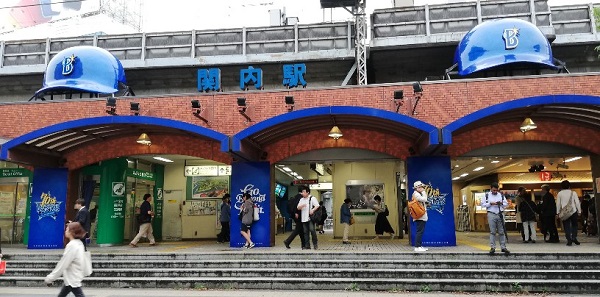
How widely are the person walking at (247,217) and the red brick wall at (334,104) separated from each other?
5.28 feet

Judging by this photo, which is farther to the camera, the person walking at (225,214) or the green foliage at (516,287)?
the person walking at (225,214)

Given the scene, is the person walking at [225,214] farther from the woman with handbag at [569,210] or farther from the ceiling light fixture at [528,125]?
the woman with handbag at [569,210]

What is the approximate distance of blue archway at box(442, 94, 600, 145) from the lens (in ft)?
35.0

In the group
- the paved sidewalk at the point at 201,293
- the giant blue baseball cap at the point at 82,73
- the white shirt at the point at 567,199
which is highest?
the giant blue baseball cap at the point at 82,73

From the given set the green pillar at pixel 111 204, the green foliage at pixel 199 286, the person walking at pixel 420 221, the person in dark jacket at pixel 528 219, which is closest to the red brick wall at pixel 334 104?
the green pillar at pixel 111 204

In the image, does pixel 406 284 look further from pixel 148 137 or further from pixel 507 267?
pixel 148 137

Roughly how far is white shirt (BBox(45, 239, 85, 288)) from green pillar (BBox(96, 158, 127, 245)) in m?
9.10

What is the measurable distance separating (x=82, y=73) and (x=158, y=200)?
540cm

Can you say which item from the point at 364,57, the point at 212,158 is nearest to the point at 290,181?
the point at 364,57

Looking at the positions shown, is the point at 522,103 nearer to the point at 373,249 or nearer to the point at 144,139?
the point at 373,249

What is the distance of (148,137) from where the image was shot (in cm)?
1382

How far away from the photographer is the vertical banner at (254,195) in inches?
523

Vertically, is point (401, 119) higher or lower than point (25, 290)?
higher

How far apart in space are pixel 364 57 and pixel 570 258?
11971 mm
